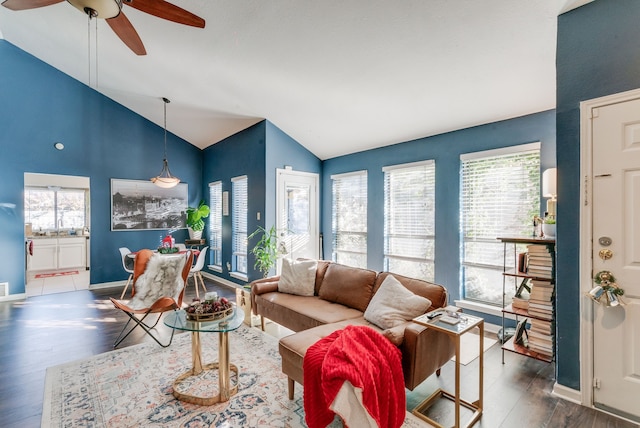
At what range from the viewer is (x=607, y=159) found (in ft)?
6.92

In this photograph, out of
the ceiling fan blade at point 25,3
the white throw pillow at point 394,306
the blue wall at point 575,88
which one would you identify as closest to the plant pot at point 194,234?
the ceiling fan blade at point 25,3

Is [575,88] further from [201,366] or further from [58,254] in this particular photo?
[58,254]

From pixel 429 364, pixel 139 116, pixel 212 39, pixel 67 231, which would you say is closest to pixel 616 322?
pixel 429 364

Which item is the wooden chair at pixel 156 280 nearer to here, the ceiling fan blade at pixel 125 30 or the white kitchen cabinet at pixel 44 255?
the ceiling fan blade at pixel 125 30

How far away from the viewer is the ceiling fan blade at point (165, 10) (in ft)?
6.65

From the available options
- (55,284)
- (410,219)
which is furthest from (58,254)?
(410,219)

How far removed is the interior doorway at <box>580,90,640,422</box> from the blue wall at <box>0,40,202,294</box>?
6.11m

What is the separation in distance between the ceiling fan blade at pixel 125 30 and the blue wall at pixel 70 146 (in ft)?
10.5

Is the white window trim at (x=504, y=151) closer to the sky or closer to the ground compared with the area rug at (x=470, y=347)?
closer to the sky

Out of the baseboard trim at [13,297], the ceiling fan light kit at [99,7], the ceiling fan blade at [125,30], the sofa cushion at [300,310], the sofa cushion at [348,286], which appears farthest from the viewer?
the baseboard trim at [13,297]

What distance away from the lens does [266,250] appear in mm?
4742

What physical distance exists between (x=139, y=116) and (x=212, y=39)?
3.80 m

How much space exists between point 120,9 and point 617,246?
145 inches

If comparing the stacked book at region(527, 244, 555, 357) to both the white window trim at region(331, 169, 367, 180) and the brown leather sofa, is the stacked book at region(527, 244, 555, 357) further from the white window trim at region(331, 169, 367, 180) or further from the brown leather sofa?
the white window trim at region(331, 169, 367, 180)
